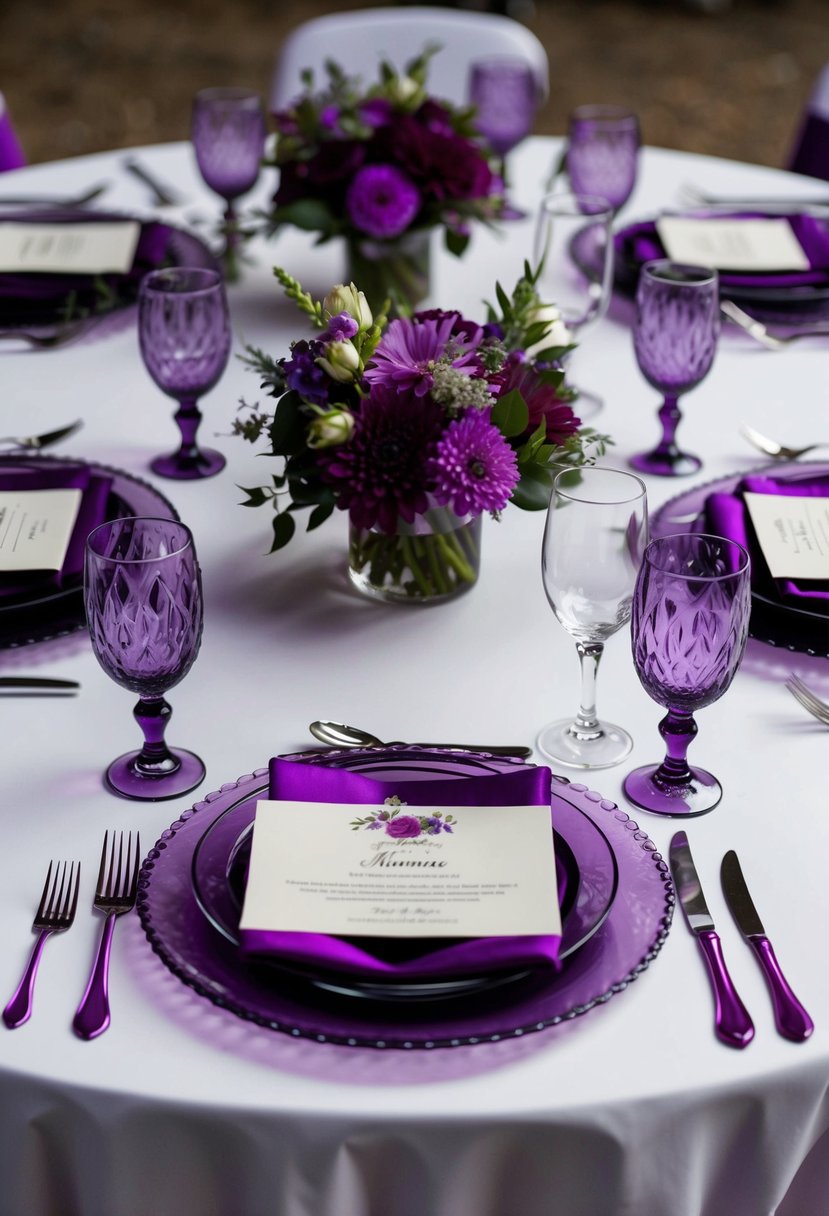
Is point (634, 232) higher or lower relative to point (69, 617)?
higher

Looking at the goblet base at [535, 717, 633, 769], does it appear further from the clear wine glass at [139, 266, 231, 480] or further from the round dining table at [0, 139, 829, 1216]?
the clear wine glass at [139, 266, 231, 480]

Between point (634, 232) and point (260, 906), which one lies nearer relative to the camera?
Result: point (260, 906)

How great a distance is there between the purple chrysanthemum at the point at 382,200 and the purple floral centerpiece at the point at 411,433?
0.44 metres

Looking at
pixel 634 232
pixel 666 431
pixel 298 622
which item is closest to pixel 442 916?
pixel 298 622

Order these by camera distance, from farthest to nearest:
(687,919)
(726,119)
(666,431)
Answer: (726,119), (666,431), (687,919)

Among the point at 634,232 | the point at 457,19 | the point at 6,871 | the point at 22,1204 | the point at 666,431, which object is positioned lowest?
the point at 22,1204

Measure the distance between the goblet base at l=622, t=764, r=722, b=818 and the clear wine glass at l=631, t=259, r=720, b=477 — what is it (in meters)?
0.51

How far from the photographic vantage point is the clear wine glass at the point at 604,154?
1944mm

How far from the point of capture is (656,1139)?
80 centimetres

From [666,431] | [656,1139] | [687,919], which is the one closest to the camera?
[656,1139]

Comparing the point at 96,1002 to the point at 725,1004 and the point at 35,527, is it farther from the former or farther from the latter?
the point at 35,527

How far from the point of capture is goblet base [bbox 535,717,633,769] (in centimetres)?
107

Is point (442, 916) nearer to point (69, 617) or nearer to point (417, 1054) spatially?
point (417, 1054)

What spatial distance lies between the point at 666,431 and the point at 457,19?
171 centimetres
